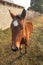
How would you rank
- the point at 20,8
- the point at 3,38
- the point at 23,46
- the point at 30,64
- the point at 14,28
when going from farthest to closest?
1. the point at 20,8
2. the point at 3,38
3. the point at 23,46
4. the point at 30,64
5. the point at 14,28

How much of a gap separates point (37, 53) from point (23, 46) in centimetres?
90

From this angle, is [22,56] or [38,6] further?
[38,6]

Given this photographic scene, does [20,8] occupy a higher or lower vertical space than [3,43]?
lower

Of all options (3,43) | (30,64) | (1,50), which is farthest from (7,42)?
(30,64)

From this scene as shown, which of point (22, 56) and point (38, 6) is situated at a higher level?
point (22, 56)

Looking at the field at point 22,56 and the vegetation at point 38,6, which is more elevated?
the field at point 22,56

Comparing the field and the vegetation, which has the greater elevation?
the field

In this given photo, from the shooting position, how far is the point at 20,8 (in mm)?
22234

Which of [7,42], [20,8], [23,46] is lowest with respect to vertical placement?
[20,8]

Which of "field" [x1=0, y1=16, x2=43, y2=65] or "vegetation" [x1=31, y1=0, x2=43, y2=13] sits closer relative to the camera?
"field" [x1=0, y1=16, x2=43, y2=65]

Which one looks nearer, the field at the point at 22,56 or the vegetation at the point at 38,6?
the field at the point at 22,56

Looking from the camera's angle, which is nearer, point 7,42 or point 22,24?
point 22,24

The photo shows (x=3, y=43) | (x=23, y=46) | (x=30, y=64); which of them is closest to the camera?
(x=30, y=64)

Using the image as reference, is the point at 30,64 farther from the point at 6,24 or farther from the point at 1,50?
the point at 6,24
